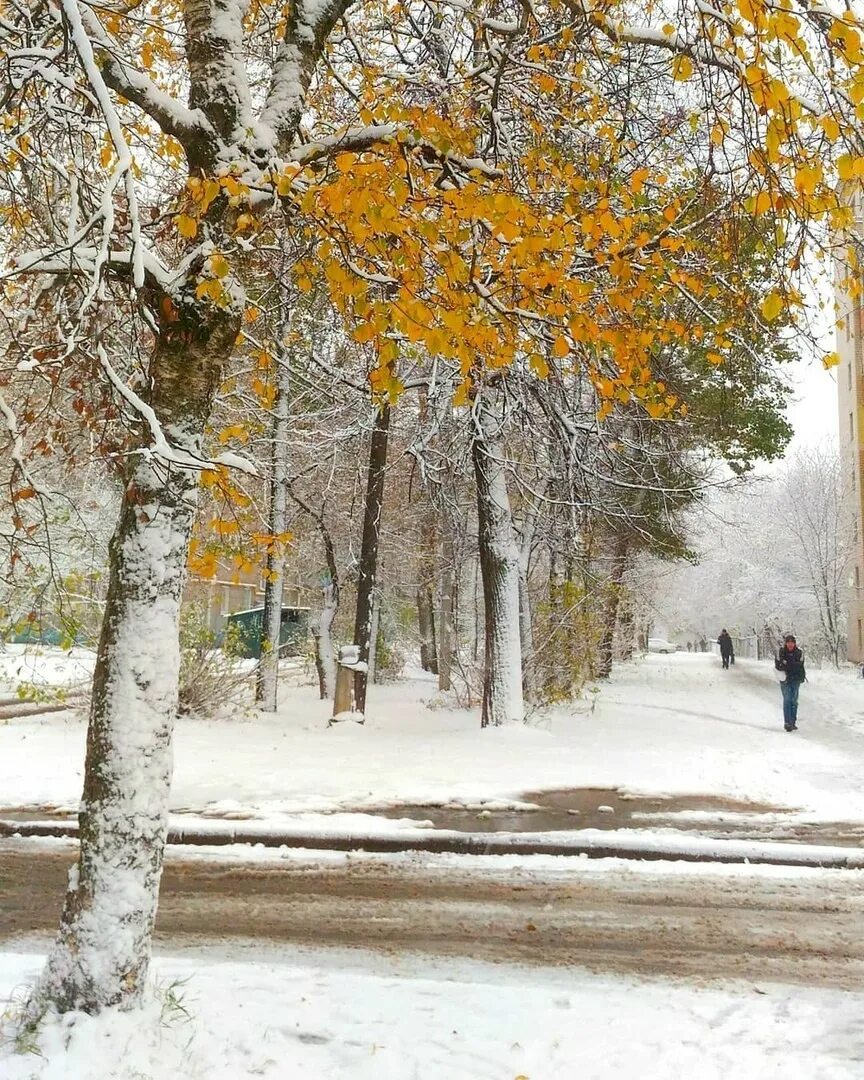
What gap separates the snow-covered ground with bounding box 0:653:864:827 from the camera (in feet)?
31.5

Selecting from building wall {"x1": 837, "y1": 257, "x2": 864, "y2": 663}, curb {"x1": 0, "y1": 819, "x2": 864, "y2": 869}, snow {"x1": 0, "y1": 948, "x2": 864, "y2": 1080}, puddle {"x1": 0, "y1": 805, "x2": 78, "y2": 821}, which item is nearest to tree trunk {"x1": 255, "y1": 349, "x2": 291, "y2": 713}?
puddle {"x1": 0, "y1": 805, "x2": 78, "y2": 821}

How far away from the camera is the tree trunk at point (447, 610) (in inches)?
746

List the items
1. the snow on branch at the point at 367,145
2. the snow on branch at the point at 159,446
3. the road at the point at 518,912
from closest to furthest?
the snow on branch at the point at 159,446 → the snow on branch at the point at 367,145 → the road at the point at 518,912

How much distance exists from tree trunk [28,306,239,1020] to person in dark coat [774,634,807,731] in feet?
50.7

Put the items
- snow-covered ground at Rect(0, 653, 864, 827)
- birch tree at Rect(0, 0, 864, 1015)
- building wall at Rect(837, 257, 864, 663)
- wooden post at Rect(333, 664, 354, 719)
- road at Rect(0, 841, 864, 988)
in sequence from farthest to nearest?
building wall at Rect(837, 257, 864, 663)
wooden post at Rect(333, 664, 354, 719)
snow-covered ground at Rect(0, 653, 864, 827)
road at Rect(0, 841, 864, 988)
birch tree at Rect(0, 0, 864, 1015)

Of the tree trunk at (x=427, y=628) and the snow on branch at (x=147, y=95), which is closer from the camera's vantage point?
the snow on branch at (x=147, y=95)

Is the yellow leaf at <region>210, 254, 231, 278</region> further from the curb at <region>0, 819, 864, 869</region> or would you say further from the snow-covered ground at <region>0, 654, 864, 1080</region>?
the curb at <region>0, 819, 864, 869</region>

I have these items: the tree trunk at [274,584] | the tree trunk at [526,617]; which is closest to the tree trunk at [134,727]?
the tree trunk at [274,584]

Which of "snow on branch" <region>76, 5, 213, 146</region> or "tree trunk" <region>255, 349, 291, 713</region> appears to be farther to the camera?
"tree trunk" <region>255, 349, 291, 713</region>

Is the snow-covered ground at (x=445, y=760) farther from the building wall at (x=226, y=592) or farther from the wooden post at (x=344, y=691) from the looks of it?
the building wall at (x=226, y=592)

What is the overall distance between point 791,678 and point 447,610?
27.2 ft

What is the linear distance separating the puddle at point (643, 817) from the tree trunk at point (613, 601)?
10253 millimetres

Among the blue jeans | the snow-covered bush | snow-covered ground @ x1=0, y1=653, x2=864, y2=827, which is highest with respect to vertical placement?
the snow-covered bush

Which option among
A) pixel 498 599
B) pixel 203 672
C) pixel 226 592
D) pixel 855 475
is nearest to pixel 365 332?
pixel 498 599
